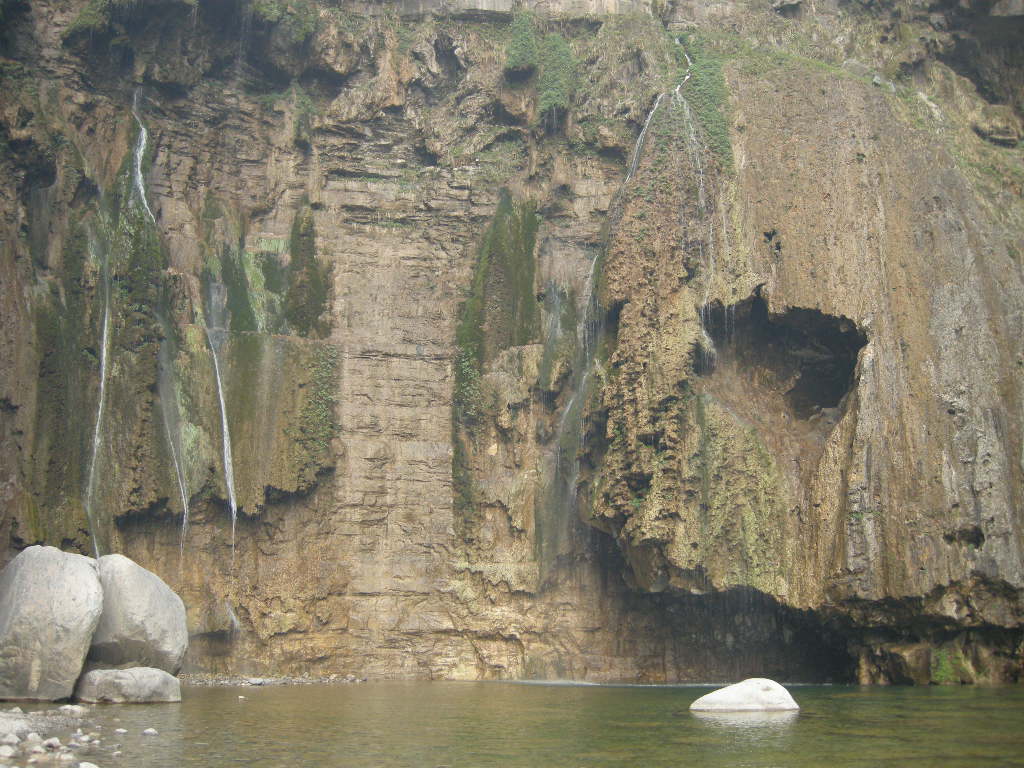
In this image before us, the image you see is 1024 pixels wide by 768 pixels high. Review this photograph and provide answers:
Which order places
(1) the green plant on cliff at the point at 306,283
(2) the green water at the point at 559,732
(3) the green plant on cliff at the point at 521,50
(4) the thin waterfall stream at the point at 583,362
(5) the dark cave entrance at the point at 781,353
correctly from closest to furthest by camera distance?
(2) the green water at the point at 559,732, (5) the dark cave entrance at the point at 781,353, (4) the thin waterfall stream at the point at 583,362, (1) the green plant on cliff at the point at 306,283, (3) the green plant on cliff at the point at 521,50

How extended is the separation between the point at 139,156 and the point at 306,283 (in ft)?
22.2

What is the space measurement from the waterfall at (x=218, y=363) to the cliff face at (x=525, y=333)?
0.45 feet

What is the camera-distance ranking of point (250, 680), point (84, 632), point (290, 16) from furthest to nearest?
point (290, 16)
point (250, 680)
point (84, 632)

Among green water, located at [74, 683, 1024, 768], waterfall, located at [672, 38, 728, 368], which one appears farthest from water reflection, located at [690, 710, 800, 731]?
waterfall, located at [672, 38, 728, 368]

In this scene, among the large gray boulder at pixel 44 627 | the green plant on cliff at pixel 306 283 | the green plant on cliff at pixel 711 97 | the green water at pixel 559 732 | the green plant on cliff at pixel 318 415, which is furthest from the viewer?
the green plant on cliff at pixel 306 283

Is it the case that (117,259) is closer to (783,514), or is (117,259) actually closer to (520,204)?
(520,204)

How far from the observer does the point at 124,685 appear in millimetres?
23391

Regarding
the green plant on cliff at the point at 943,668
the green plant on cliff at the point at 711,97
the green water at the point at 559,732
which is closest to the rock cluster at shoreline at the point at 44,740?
the green water at the point at 559,732

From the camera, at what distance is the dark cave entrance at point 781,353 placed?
3709 centimetres

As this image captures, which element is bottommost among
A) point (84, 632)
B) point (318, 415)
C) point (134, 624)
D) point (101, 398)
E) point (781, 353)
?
point (84, 632)

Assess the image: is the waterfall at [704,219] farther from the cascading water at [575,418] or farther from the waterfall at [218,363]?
the waterfall at [218,363]

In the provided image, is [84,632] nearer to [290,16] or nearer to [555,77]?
[290,16]

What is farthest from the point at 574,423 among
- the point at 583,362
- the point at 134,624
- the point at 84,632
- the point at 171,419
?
the point at 84,632

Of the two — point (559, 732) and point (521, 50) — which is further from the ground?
point (521, 50)
